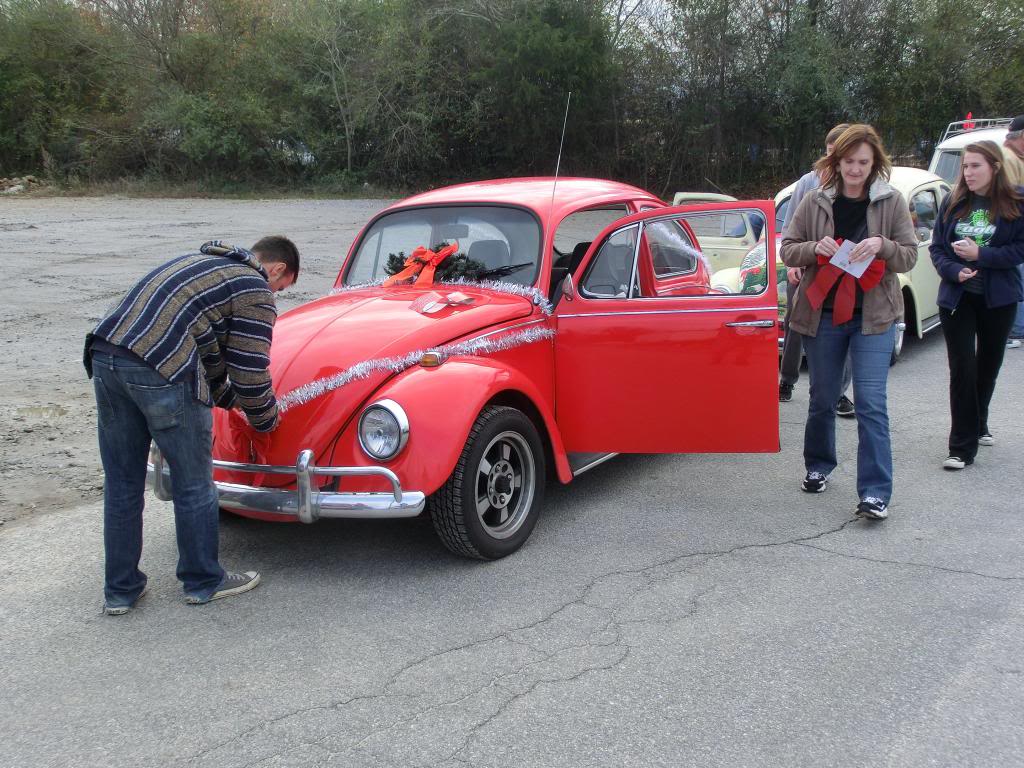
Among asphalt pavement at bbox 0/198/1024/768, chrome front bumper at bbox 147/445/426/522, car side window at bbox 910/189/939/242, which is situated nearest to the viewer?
asphalt pavement at bbox 0/198/1024/768

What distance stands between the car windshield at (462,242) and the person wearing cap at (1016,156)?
9.49 feet

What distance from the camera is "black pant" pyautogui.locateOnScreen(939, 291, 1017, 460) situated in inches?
214

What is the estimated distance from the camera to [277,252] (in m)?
3.97

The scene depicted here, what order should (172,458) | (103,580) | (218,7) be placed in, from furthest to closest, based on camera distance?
(218,7)
(103,580)
(172,458)

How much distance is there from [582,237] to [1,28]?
38251mm

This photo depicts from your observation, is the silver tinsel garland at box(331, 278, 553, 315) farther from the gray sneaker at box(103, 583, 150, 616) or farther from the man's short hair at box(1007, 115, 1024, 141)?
the man's short hair at box(1007, 115, 1024, 141)

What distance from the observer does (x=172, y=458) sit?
144 inches

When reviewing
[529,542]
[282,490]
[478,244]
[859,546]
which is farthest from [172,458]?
[859,546]

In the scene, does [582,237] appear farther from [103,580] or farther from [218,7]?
[218,7]

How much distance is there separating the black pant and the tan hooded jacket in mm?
1035

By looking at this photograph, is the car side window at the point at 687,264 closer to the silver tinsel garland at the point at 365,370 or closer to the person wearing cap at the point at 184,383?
the silver tinsel garland at the point at 365,370

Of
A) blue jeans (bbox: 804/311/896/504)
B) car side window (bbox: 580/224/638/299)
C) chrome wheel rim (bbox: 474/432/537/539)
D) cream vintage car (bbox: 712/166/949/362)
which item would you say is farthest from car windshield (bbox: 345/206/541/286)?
cream vintage car (bbox: 712/166/949/362)

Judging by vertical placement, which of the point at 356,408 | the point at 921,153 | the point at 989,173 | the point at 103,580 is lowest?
the point at 103,580

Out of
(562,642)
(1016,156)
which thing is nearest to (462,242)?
(562,642)
